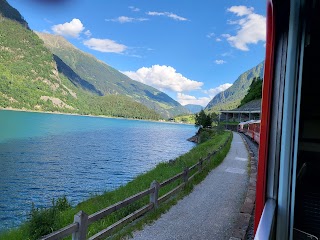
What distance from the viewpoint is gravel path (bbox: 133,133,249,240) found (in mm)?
6443

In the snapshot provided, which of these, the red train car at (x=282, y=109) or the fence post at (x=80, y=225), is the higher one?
the red train car at (x=282, y=109)

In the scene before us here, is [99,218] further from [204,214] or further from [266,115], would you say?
[266,115]

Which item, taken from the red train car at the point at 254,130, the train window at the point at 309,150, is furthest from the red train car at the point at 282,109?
the red train car at the point at 254,130

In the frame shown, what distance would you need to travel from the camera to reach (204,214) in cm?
783

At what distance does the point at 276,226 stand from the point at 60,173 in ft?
70.3

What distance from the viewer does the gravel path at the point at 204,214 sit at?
21.1ft

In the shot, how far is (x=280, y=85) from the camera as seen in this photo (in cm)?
268

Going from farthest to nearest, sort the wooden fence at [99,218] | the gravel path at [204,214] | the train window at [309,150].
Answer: the gravel path at [204,214] → the wooden fence at [99,218] → the train window at [309,150]

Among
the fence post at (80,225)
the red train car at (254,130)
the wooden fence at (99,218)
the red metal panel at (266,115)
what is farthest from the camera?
the red train car at (254,130)

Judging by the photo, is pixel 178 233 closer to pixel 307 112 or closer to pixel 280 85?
pixel 307 112

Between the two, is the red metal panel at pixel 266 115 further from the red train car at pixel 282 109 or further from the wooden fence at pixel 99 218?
the wooden fence at pixel 99 218

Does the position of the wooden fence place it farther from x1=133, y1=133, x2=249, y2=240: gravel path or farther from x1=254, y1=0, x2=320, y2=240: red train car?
x1=254, y1=0, x2=320, y2=240: red train car

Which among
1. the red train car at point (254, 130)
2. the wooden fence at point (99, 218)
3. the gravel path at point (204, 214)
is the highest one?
the red train car at point (254, 130)

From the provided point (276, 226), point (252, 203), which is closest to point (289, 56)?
point (276, 226)
